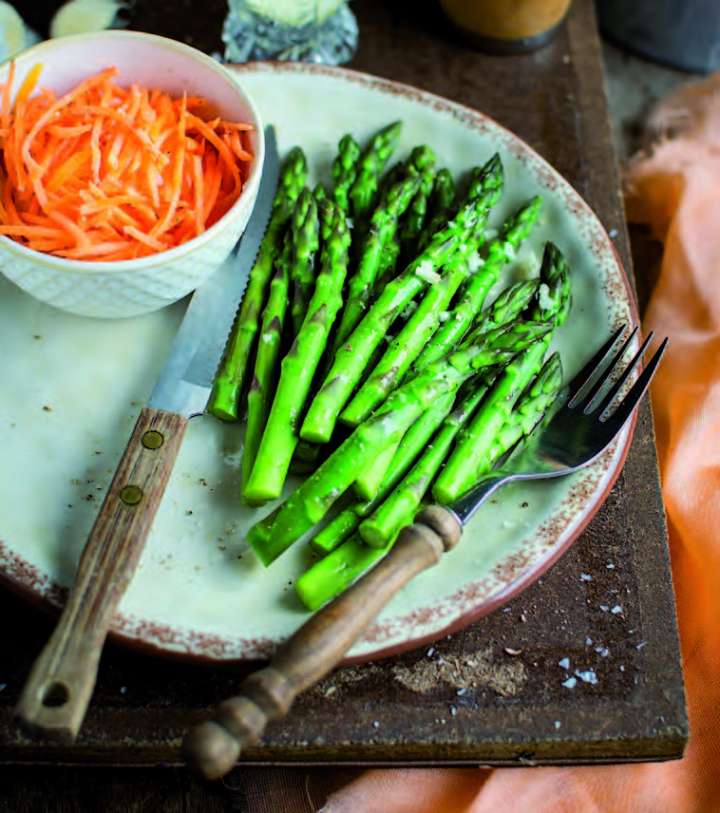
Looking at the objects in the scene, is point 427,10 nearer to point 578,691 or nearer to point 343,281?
point 343,281

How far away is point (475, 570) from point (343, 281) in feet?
2.15

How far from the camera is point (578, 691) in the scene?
1.65 meters

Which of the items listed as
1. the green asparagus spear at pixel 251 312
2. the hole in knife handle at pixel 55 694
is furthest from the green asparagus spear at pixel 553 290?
the hole in knife handle at pixel 55 694

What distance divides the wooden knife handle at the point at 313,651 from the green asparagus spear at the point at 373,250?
0.47 metres

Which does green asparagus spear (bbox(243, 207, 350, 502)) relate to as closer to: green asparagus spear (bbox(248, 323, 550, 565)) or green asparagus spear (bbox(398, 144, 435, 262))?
green asparagus spear (bbox(248, 323, 550, 565))

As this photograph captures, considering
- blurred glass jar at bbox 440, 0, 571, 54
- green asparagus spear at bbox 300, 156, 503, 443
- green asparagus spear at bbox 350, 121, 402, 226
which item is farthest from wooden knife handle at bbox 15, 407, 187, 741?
blurred glass jar at bbox 440, 0, 571, 54

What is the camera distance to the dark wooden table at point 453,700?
1586mm

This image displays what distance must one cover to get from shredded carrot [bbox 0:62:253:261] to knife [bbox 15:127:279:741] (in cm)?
15

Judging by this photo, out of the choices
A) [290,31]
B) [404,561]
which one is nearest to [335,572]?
[404,561]

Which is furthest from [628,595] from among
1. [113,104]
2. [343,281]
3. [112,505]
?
[113,104]

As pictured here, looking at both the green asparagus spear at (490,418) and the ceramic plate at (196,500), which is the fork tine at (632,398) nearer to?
the ceramic plate at (196,500)

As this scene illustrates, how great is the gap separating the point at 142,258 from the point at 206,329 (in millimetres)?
209

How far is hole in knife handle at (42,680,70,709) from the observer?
1.29m

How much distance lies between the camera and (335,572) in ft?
5.16
